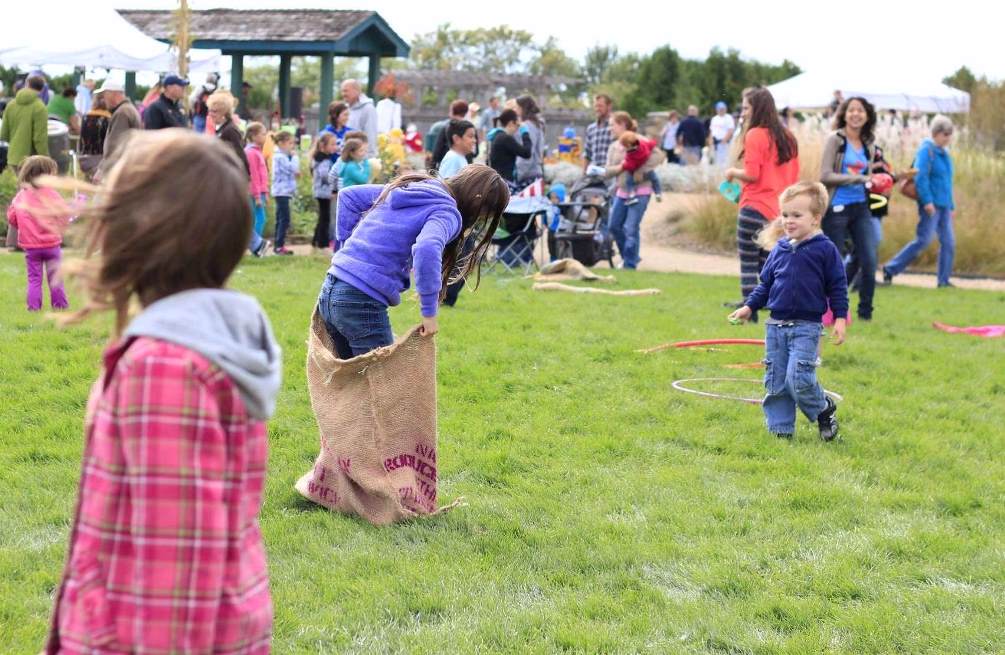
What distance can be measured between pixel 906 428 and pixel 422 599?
406 centimetres

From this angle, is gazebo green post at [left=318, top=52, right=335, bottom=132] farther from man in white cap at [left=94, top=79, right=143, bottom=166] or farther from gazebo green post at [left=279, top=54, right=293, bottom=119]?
man in white cap at [left=94, top=79, right=143, bottom=166]

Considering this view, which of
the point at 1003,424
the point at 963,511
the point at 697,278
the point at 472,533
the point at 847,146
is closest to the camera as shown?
the point at 472,533

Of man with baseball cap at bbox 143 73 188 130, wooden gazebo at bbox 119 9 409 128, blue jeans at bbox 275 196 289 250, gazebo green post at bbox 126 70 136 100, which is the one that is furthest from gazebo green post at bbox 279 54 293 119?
man with baseball cap at bbox 143 73 188 130

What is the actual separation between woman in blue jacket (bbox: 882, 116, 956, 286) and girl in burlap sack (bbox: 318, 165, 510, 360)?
33.8 ft

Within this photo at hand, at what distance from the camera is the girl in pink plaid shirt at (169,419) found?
6.99ft

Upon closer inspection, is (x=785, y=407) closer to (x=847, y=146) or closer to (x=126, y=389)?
(x=847, y=146)

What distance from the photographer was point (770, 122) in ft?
34.6

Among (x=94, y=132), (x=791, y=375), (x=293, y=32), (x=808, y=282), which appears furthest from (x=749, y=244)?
(x=293, y=32)

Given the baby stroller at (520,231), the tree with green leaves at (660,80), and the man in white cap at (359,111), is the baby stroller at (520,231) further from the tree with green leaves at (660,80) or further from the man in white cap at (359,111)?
the tree with green leaves at (660,80)

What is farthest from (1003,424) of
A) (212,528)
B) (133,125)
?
(133,125)

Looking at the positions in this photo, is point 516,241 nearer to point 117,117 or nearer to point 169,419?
point 117,117

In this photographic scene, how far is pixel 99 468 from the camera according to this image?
7.20 feet

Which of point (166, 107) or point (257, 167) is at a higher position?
point (166, 107)

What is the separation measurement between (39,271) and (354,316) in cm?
547
